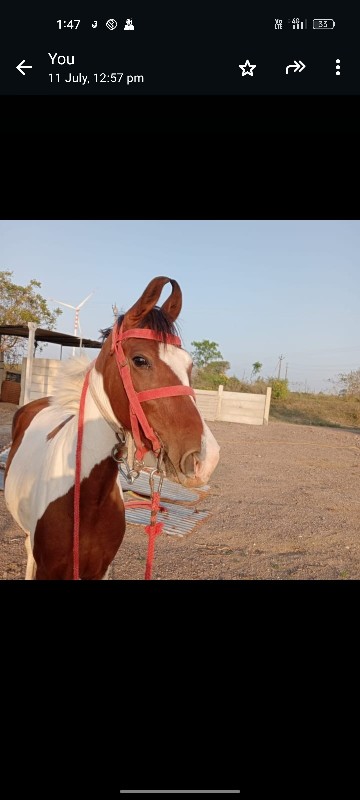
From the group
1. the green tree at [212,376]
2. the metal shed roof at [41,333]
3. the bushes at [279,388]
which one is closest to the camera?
the metal shed roof at [41,333]

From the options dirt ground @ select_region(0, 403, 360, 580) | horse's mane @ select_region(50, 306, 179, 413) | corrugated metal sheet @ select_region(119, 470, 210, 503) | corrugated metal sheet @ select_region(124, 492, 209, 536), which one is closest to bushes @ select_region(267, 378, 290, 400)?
dirt ground @ select_region(0, 403, 360, 580)

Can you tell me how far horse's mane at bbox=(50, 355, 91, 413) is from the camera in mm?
1727

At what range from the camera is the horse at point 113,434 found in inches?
52.8

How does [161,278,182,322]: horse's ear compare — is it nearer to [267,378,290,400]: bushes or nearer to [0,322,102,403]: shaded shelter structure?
[0,322,102,403]: shaded shelter structure

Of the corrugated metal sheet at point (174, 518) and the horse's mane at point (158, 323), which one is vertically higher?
the horse's mane at point (158, 323)

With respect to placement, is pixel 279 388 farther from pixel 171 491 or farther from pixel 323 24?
pixel 323 24

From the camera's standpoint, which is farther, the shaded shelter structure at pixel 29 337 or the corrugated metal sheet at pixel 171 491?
the shaded shelter structure at pixel 29 337

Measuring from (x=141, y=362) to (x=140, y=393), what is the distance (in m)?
0.11

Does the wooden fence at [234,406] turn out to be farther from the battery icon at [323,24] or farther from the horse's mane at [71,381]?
A: the battery icon at [323,24]

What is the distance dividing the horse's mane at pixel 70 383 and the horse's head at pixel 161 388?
27 centimetres

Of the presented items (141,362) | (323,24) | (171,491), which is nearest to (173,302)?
(141,362)

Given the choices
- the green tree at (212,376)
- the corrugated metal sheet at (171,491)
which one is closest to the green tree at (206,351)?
the green tree at (212,376)

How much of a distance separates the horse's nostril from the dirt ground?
1.46 metres
